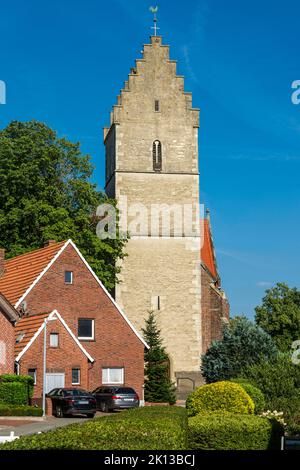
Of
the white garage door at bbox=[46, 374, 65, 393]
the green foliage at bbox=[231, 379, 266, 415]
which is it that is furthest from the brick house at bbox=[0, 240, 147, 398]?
the green foliage at bbox=[231, 379, 266, 415]

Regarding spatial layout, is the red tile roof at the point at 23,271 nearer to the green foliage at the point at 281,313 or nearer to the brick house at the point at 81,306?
the brick house at the point at 81,306

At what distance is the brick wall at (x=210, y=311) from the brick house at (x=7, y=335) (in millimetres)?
21726

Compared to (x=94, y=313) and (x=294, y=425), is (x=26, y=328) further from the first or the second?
(x=294, y=425)

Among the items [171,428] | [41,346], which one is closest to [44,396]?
[41,346]

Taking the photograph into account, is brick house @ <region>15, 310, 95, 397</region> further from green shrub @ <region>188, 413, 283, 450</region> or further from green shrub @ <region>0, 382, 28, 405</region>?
green shrub @ <region>188, 413, 283, 450</region>

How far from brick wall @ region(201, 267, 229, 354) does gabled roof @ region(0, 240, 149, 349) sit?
1511cm

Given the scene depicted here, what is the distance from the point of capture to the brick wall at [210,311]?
194 feet

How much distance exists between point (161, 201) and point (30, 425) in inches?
1216

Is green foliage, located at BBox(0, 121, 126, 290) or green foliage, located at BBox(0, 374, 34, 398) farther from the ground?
green foliage, located at BBox(0, 121, 126, 290)

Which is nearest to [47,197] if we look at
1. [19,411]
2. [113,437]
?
[19,411]

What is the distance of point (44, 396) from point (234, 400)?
9.45 m

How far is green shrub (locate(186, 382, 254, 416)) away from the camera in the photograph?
28.7 m

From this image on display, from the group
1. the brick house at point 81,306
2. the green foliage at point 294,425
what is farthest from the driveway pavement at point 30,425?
the brick house at point 81,306

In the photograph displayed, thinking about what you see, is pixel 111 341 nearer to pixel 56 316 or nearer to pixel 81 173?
pixel 56 316
